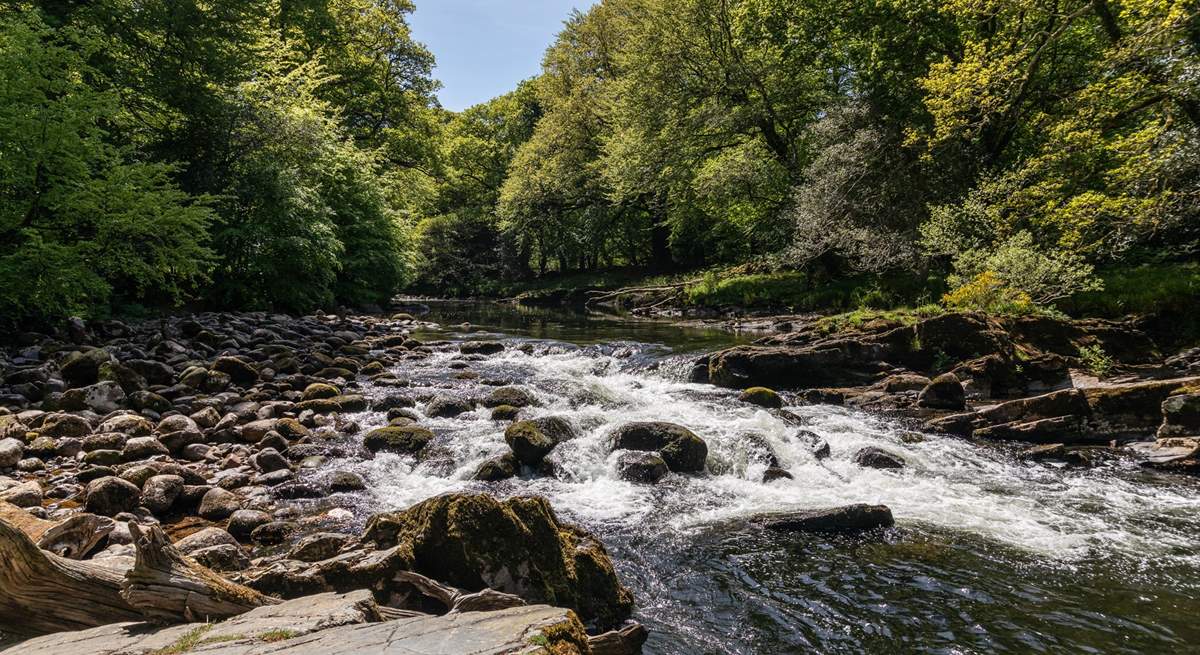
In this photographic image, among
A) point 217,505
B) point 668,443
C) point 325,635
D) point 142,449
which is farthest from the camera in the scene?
point 668,443

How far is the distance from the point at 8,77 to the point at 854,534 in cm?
1604

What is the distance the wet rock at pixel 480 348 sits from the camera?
1777 centimetres

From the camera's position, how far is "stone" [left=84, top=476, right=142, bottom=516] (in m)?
6.21

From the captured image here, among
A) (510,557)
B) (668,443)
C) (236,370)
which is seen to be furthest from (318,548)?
(236,370)

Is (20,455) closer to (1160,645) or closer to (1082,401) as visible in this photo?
(1160,645)

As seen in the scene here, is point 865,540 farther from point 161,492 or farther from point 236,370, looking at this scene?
point 236,370

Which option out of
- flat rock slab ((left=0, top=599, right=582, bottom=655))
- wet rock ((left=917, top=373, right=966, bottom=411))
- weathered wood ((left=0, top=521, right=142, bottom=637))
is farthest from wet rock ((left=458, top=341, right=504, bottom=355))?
flat rock slab ((left=0, top=599, right=582, bottom=655))

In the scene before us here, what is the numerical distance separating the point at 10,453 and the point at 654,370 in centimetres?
1139

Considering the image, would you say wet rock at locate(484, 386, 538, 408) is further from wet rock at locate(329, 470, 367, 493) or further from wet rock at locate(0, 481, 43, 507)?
wet rock at locate(0, 481, 43, 507)

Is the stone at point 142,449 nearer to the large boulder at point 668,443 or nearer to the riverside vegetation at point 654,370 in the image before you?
the riverside vegetation at point 654,370

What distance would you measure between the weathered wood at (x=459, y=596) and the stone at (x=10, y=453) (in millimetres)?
6213

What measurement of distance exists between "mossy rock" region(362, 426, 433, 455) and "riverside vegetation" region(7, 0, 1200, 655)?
1.8 inches

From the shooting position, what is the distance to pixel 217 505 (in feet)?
21.5

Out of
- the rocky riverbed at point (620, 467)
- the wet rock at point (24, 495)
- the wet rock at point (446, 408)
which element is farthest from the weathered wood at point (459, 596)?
the wet rock at point (446, 408)
